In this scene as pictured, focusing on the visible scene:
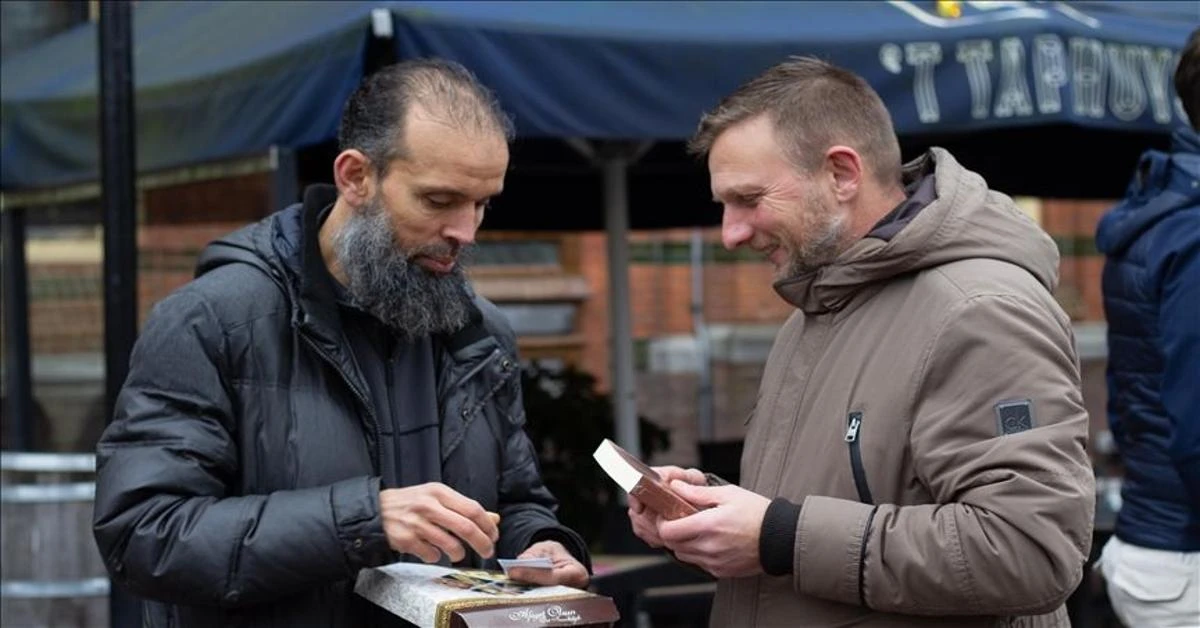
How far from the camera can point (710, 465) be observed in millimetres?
6441

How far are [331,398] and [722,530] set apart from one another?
60 cm

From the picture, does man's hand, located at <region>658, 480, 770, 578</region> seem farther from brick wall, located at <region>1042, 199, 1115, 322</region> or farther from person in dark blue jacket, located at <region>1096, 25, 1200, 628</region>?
brick wall, located at <region>1042, 199, 1115, 322</region>

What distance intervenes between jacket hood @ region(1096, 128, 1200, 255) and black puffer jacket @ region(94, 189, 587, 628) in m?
1.54

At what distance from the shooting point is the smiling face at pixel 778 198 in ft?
7.30

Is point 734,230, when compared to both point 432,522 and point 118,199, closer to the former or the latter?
point 432,522

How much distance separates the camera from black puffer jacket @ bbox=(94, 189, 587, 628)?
7.15 ft

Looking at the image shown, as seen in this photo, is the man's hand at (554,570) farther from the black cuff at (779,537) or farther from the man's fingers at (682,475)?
the black cuff at (779,537)

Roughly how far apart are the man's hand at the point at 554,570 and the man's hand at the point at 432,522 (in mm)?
194

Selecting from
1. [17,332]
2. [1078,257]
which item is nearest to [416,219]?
[17,332]

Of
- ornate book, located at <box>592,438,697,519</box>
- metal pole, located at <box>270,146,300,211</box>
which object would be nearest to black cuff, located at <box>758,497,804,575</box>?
ornate book, located at <box>592,438,697,519</box>

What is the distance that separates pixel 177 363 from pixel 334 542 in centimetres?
34

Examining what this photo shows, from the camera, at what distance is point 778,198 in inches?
88.0

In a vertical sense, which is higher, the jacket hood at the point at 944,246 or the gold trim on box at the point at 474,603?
the jacket hood at the point at 944,246

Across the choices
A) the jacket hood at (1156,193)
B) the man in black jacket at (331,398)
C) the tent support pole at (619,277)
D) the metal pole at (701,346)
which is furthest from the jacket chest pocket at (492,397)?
the metal pole at (701,346)
